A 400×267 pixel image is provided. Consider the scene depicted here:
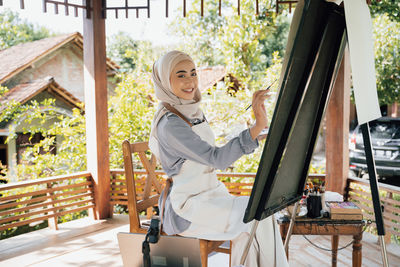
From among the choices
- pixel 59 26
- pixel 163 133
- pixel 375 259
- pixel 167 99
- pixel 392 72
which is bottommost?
Result: pixel 375 259

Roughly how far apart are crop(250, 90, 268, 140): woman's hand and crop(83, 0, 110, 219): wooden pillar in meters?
2.52

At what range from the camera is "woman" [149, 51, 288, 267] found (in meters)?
1.47

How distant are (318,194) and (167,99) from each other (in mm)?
878

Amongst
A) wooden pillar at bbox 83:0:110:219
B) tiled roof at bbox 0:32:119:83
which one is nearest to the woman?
wooden pillar at bbox 83:0:110:219

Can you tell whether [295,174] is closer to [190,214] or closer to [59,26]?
[190,214]

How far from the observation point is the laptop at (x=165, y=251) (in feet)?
4.25

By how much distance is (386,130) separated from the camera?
5797 mm

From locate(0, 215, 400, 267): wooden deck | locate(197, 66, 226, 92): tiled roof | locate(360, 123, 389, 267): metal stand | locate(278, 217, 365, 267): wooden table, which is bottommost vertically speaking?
locate(0, 215, 400, 267): wooden deck

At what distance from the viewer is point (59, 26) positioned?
61.4 ft

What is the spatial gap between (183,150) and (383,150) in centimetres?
512

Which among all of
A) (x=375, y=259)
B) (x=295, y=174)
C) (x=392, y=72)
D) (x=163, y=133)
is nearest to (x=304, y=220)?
(x=295, y=174)

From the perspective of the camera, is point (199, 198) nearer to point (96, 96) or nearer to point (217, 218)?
point (217, 218)

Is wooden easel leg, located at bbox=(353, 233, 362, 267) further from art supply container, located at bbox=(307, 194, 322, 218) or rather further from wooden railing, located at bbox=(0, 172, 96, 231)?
wooden railing, located at bbox=(0, 172, 96, 231)

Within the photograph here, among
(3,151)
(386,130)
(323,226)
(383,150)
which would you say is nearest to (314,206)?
(323,226)
